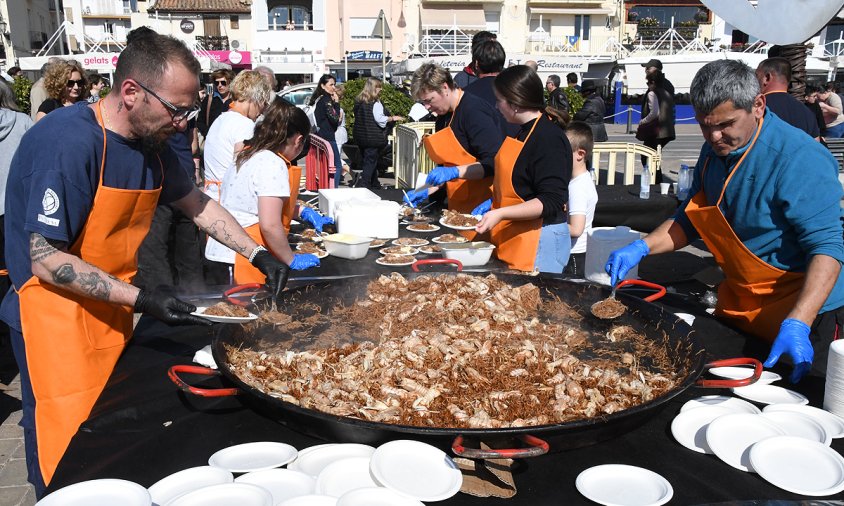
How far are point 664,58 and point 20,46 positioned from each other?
33779mm

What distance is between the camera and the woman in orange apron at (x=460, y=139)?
14.7ft

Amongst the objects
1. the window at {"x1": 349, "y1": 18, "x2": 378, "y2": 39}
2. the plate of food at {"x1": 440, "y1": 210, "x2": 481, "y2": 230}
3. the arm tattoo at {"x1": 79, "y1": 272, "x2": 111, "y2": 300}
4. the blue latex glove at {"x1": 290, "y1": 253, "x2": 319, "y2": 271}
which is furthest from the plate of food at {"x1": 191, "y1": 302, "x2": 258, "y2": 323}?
the window at {"x1": 349, "y1": 18, "x2": 378, "y2": 39}

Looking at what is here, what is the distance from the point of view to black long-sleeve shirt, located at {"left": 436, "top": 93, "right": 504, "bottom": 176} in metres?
4.48

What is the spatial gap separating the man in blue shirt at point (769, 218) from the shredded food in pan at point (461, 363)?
432 millimetres

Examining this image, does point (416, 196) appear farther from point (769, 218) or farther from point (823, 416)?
point (823, 416)

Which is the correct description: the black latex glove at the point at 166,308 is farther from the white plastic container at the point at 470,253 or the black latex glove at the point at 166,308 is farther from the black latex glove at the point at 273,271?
the white plastic container at the point at 470,253

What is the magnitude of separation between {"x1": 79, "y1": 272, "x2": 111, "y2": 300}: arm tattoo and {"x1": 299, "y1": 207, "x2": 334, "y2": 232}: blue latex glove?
229 cm

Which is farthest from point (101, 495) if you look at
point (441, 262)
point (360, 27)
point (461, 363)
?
point (360, 27)

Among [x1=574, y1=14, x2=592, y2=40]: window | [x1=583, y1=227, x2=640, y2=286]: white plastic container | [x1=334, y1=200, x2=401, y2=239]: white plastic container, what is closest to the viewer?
[x1=583, y1=227, x2=640, y2=286]: white plastic container

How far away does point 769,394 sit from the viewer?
197cm

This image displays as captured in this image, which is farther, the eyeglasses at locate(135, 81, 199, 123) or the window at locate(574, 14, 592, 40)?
the window at locate(574, 14, 592, 40)

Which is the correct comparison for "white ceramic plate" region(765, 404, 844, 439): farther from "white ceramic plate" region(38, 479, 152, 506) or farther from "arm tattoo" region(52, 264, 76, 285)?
"arm tattoo" region(52, 264, 76, 285)

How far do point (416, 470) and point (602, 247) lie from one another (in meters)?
2.01

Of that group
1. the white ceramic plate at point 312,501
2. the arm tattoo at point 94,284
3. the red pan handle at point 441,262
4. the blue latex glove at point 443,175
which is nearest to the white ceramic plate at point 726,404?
the white ceramic plate at point 312,501
